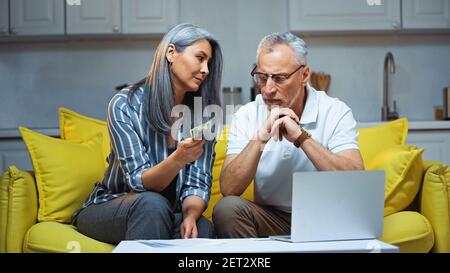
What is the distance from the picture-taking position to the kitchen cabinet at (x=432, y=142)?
2059 millimetres

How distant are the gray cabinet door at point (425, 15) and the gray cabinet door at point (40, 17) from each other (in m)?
1.10

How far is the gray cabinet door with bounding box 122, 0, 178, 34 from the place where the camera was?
2404 millimetres

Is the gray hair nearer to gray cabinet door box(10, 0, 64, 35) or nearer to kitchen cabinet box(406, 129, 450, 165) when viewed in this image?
kitchen cabinet box(406, 129, 450, 165)

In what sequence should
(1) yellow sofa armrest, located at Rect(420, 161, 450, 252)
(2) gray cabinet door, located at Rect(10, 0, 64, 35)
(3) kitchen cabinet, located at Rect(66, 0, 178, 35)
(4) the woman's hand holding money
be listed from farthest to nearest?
(3) kitchen cabinet, located at Rect(66, 0, 178, 35) → (2) gray cabinet door, located at Rect(10, 0, 64, 35) → (1) yellow sofa armrest, located at Rect(420, 161, 450, 252) → (4) the woman's hand holding money

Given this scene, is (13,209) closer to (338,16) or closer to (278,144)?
(278,144)

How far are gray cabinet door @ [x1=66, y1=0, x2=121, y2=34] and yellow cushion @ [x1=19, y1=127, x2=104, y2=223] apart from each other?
0.88 metres

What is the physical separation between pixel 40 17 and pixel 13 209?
1044 mm

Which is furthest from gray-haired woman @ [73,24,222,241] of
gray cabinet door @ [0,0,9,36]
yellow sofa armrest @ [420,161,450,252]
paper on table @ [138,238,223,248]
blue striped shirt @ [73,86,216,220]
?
gray cabinet door @ [0,0,9,36]

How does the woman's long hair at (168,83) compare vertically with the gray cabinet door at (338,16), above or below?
below

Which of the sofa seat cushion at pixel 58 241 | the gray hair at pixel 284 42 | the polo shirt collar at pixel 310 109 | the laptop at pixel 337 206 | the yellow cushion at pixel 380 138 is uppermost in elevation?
the gray hair at pixel 284 42

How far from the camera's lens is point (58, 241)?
142 centimetres

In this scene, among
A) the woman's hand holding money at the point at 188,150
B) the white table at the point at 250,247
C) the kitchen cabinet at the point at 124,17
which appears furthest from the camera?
the kitchen cabinet at the point at 124,17

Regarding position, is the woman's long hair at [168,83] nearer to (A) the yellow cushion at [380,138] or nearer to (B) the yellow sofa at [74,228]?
(B) the yellow sofa at [74,228]

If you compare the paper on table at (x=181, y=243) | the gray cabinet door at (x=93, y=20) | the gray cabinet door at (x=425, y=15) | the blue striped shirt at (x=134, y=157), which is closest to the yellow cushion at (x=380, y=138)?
the blue striped shirt at (x=134, y=157)
